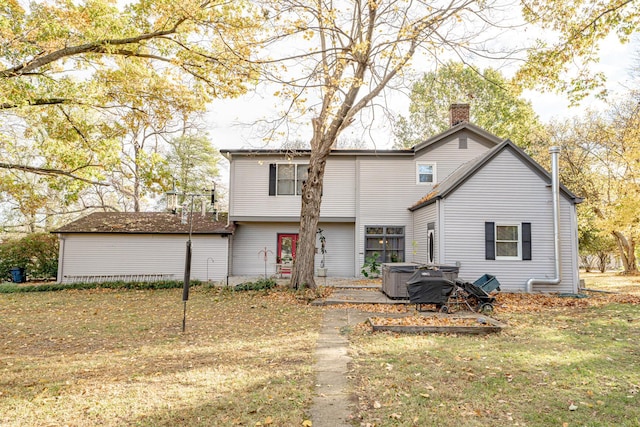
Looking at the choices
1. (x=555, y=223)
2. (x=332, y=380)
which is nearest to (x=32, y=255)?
(x=332, y=380)

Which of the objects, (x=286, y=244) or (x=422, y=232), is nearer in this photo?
(x=422, y=232)

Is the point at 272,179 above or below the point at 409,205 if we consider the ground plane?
above

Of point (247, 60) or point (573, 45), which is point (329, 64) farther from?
point (573, 45)

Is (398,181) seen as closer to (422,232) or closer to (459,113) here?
(422,232)

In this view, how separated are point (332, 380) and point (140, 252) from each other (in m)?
15.4

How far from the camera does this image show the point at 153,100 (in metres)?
10.7

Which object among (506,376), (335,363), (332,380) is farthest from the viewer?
(335,363)

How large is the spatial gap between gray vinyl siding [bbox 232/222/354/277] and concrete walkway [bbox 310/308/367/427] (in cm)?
979

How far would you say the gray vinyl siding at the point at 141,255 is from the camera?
57.4 ft

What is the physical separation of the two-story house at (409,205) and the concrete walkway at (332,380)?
24.8ft

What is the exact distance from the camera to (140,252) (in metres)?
17.6

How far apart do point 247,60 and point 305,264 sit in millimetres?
7238

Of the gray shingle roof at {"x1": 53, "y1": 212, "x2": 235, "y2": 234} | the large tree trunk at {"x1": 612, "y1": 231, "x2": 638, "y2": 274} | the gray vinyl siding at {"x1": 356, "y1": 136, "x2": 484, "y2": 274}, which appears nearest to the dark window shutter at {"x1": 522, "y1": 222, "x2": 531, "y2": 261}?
the gray vinyl siding at {"x1": 356, "y1": 136, "x2": 484, "y2": 274}

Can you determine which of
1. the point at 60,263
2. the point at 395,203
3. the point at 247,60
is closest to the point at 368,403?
the point at 247,60
